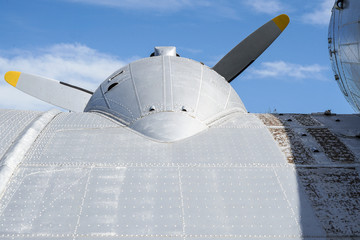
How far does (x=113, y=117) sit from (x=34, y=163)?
9.69 ft

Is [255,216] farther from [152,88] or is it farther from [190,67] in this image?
[190,67]

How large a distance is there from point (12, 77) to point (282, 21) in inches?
470

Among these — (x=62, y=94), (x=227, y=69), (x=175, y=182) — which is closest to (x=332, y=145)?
(x=175, y=182)

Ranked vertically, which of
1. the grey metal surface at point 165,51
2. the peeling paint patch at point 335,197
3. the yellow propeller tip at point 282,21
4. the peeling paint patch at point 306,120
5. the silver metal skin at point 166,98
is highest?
the yellow propeller tip at point 282,21

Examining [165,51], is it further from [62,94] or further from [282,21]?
[282,21]

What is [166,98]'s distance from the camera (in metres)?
11.8

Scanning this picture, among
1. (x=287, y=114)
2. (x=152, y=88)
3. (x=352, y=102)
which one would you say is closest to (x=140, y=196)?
(x=152, y=88)

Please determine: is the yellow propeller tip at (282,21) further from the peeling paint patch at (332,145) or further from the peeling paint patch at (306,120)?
the peeling paint patch at (332,145)

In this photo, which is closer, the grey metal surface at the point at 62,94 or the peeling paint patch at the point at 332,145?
Result: the peeling paint patch at the point at 332,145

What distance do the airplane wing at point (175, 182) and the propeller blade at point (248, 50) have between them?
7422 millimetres

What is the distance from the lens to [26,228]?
307 inches

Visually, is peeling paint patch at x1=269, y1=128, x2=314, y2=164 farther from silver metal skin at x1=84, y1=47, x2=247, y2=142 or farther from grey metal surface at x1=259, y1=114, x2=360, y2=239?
silver metal skin at x1=84, y1=47, x2=247, y2=142

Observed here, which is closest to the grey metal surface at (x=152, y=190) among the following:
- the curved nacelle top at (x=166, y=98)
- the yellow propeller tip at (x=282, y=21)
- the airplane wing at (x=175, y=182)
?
the airplane wing at (x=175, y=182)

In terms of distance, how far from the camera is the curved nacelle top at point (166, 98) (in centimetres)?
1096
